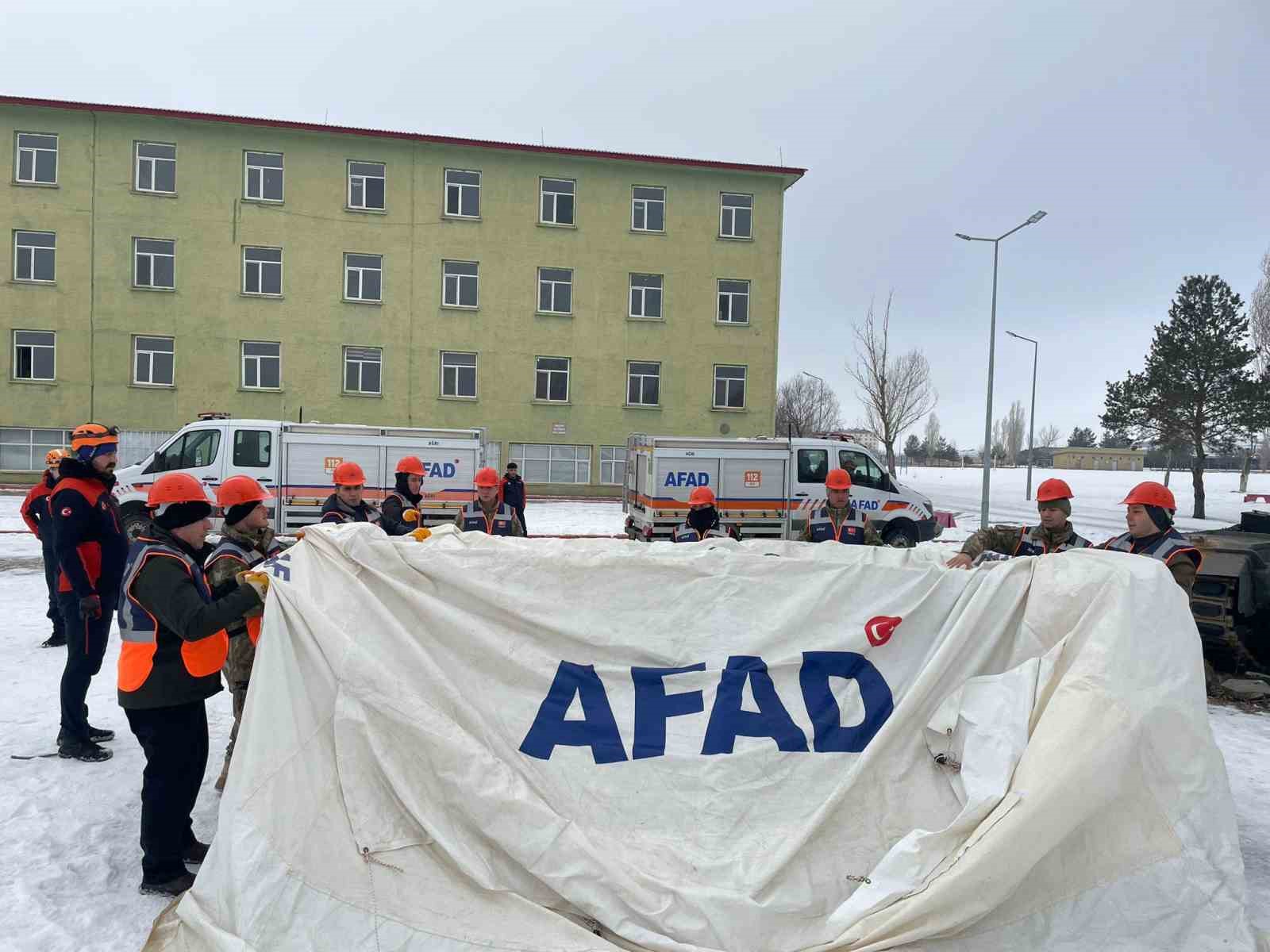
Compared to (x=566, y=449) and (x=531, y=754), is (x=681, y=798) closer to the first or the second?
(x=531, y=754)

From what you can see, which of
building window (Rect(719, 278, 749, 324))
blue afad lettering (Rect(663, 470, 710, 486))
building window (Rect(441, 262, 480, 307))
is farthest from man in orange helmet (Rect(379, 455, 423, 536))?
building window (Rect(719, 278, 749, 324))

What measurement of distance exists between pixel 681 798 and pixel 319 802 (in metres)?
1.56

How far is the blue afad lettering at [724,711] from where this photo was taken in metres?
3.85

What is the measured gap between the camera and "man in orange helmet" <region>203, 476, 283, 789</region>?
4277 mm

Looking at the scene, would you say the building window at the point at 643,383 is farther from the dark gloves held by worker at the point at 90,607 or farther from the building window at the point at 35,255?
the dark gloves held by worker at the point at 90,607

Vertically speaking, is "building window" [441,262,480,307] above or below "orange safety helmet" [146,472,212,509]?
above

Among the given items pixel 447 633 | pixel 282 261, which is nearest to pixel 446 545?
pixel 447 633

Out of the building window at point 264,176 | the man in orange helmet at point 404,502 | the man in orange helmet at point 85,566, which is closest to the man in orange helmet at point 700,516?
the man in orange helmet at point 404,502

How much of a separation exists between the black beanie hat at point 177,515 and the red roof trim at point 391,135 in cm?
2702

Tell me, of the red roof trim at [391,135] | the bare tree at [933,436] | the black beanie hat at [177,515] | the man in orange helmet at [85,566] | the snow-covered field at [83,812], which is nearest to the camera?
the snow-covered field at [83,812]

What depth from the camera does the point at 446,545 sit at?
13.8 ft

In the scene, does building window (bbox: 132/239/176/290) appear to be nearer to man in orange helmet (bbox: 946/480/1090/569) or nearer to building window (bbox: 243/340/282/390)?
building window (bbox: 243/340/282/390)

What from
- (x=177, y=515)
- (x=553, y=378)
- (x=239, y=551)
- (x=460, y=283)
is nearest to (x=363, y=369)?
(x=460, y=283)

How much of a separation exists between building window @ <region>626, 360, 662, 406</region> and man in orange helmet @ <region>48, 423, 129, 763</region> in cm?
2392
